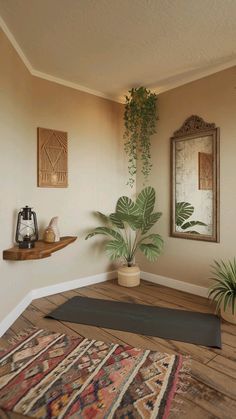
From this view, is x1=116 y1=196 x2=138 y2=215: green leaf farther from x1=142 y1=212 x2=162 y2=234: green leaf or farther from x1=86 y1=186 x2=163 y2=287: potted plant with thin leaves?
x1=142 y1=212 x2=162 y2=234: green leaf

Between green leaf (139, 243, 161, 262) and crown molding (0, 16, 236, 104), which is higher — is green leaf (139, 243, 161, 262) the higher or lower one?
the lower one

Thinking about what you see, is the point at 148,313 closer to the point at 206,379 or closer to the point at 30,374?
the point at 206,379

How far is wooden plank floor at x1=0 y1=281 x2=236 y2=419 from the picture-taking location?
1.44 m

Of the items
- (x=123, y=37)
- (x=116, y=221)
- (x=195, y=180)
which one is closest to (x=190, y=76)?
(x=123, y=37)

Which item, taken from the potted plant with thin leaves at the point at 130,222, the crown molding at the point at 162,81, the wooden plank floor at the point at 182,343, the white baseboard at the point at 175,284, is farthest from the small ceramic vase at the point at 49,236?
the crown molding at the point at 162,81

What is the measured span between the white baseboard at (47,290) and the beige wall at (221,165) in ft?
2.21

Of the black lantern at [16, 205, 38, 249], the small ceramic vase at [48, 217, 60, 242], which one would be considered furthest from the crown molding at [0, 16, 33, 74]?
the small ceramic vase at [48, 217, 60, 242]

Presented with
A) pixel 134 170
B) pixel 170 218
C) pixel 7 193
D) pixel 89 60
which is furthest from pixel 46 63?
pixel 170 218

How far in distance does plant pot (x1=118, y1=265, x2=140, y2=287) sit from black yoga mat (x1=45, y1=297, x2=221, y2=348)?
0.55 meters

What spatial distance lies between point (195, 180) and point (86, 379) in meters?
2.34

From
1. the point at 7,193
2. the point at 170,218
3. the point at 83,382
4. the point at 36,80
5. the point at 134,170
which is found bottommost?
the point at 83,382

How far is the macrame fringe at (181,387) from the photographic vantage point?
1389 mm

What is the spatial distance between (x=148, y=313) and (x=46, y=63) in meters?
2.82

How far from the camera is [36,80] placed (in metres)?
2.93
